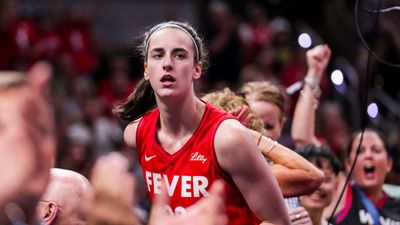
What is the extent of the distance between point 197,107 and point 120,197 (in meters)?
2.21

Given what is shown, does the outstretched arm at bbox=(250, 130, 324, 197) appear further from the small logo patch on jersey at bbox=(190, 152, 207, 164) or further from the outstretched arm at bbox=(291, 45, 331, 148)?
the outstretched arm at bbox=(291, 45, 331, 148)

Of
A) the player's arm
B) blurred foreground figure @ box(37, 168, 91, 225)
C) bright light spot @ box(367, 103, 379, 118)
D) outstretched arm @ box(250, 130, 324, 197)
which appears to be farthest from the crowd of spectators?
blurred foreground figure @ box(37, 168, 91, 225)

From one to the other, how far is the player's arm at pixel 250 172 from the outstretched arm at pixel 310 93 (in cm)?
213

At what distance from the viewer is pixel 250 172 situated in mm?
4242

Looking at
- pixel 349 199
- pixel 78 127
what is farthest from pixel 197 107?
pixel 78 127

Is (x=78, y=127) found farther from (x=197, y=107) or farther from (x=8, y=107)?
(x=8, y=107)

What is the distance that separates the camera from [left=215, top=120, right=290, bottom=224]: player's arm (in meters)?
4.22

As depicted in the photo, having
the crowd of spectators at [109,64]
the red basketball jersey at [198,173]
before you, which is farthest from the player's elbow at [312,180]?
the crowd of spectators at [109,64]

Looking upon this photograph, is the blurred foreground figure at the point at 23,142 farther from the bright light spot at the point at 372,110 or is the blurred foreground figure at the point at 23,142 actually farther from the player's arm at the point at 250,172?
the bright light spot at the point at 372,110

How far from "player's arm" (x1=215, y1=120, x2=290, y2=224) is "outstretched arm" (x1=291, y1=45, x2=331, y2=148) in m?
2.13

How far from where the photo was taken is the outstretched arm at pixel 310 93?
6363 mm

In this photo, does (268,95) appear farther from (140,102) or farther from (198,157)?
(198,157)

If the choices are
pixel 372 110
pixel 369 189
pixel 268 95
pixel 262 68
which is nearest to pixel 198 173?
pixel 268 95

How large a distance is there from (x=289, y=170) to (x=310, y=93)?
65.9 inches
